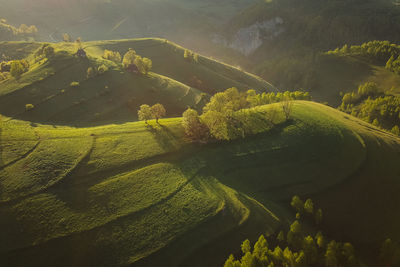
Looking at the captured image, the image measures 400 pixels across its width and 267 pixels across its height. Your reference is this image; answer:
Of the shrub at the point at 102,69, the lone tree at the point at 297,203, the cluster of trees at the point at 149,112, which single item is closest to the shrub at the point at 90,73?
the shrub at the point at 102,69

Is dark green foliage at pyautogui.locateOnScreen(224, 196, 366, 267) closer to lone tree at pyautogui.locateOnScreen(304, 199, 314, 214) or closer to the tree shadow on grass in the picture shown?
lone tree at pyautogui.locateOnScreen(304, 199, 314, 214)

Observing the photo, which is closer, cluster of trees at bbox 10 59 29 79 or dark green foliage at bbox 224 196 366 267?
dark green foliage at bbox 224 196 366 267

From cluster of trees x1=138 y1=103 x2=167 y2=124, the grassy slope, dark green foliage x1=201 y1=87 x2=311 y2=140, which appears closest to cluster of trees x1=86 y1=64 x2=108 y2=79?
the grassy slope

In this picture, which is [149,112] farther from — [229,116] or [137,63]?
[137,63]

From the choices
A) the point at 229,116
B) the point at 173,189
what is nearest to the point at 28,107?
the point at 173,189

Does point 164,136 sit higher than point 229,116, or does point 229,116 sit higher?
point 229,116

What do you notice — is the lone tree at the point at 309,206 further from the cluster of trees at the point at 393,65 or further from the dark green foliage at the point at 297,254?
the cluster of trees at the point at 393,65
